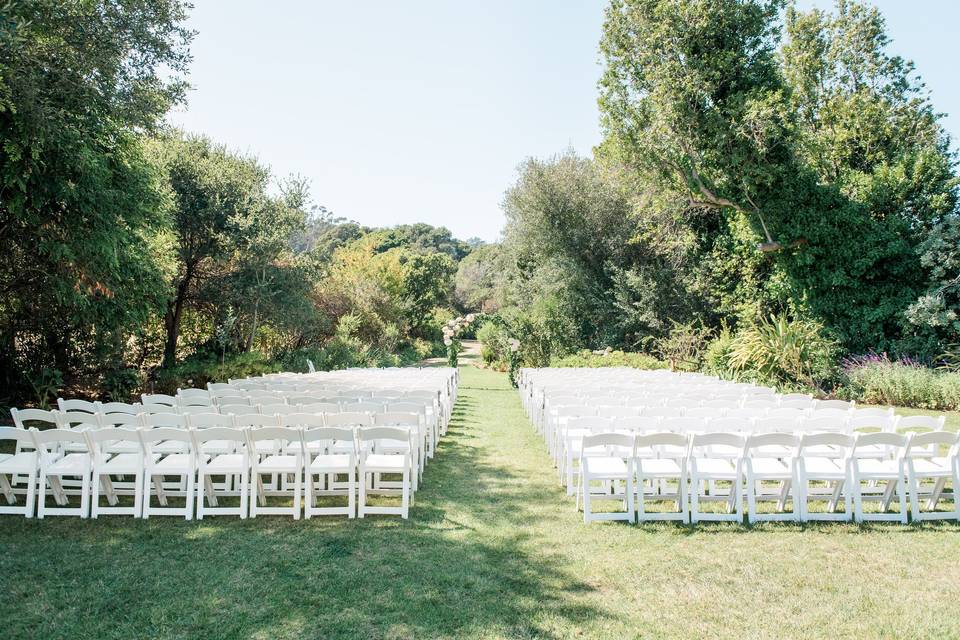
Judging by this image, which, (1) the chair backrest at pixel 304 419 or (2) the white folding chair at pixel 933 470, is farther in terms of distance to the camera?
(1) the chair backrest at pixel 304 419

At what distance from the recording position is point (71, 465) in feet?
18.5

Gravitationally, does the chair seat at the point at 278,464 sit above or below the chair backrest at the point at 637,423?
below

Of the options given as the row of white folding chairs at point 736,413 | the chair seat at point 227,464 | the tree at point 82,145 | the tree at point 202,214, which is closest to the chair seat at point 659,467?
the row of white folding chairs at point 736,413

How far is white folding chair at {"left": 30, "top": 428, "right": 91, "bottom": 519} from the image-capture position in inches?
211

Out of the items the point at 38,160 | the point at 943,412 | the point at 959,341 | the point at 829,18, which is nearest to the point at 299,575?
the point at 38,160

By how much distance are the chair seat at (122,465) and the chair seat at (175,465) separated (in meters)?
0.17

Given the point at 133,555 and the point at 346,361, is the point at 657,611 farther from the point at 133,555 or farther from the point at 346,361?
the point at 346,361

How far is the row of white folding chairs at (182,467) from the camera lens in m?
5.38

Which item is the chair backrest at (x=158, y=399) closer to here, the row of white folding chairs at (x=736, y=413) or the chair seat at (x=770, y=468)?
the row of white folding chairs at (x=736, y=413)

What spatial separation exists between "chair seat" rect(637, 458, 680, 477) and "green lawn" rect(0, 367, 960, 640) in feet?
1.74

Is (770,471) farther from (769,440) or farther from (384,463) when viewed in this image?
(384,463)

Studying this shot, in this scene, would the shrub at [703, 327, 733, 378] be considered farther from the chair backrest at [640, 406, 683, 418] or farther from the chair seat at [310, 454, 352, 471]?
the chair seat at [310, 454, 352, 471]

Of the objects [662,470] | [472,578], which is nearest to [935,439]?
[662,470]

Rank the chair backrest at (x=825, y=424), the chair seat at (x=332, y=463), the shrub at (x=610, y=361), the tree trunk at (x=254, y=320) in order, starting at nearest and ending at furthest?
the chair seat at (x=332, y=463)
the chair backrest at (x=825, y=424)
the tree trunk at (x=254, y=320)
the shrub at (x=610, y=361)
